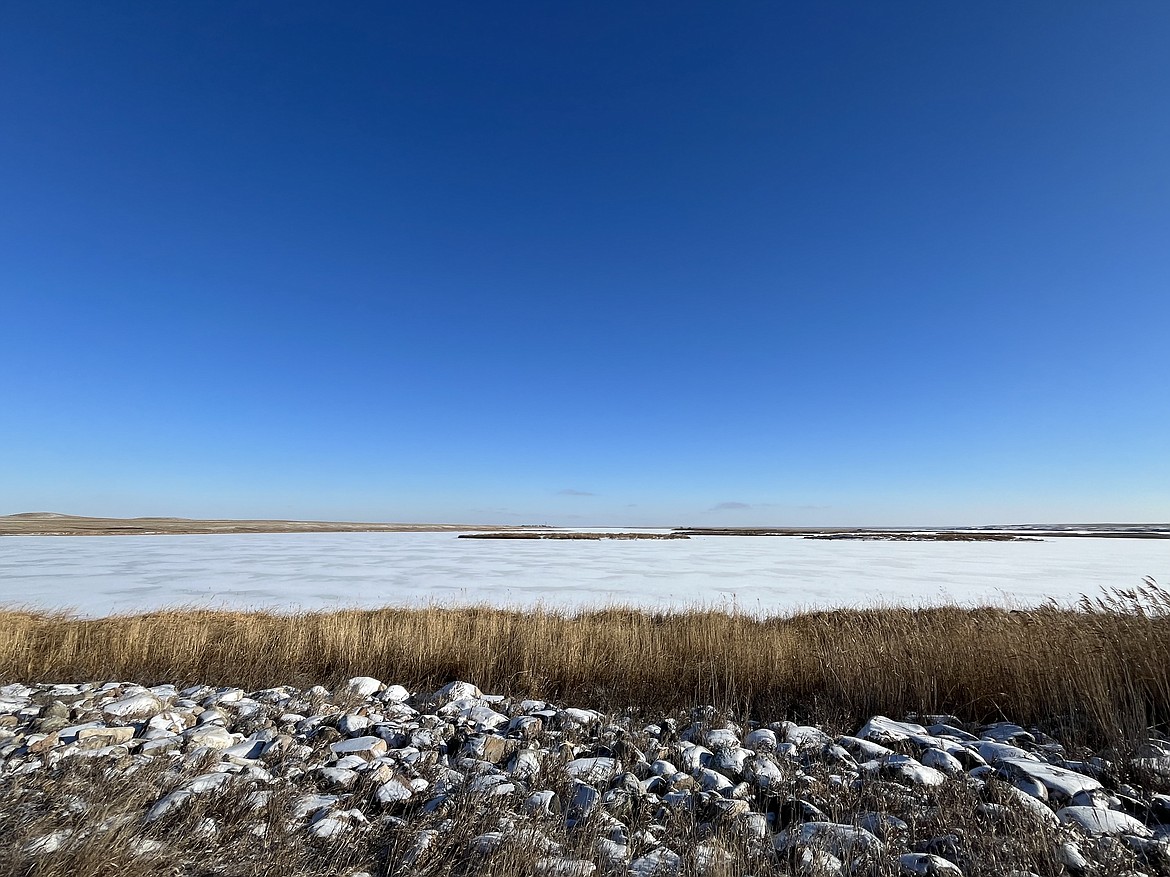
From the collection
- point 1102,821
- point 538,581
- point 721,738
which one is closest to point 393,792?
point 721,738

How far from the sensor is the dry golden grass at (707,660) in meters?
5.39

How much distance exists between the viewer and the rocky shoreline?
2766 millimetres

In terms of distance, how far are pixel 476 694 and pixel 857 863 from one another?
422 cm

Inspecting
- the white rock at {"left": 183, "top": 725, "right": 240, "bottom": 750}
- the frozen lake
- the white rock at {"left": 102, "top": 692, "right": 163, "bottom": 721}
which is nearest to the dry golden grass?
the white rock at {"left": 102, "top": 692, "right": 163, "bottom": 721}

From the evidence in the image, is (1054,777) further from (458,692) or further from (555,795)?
(458,692)

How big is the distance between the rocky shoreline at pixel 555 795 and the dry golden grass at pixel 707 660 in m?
0.69

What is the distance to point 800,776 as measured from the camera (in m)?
3.83

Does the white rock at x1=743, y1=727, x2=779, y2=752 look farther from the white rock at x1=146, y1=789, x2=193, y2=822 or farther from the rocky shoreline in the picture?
the white rock at x1=146, y1=789, x2=193, y2=822

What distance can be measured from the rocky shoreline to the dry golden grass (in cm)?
69

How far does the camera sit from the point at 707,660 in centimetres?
689

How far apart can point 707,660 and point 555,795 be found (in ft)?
12.4

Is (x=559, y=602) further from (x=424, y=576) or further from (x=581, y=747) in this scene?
(x=581, y=747)

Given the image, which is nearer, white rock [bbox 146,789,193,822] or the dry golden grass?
white rock [bbox 146,789,193,822]

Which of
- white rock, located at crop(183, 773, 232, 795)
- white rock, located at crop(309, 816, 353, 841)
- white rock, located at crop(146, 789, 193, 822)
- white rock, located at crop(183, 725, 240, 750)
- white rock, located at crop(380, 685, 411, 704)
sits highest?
white rock, located at crop(146, 789, 193, 822)
